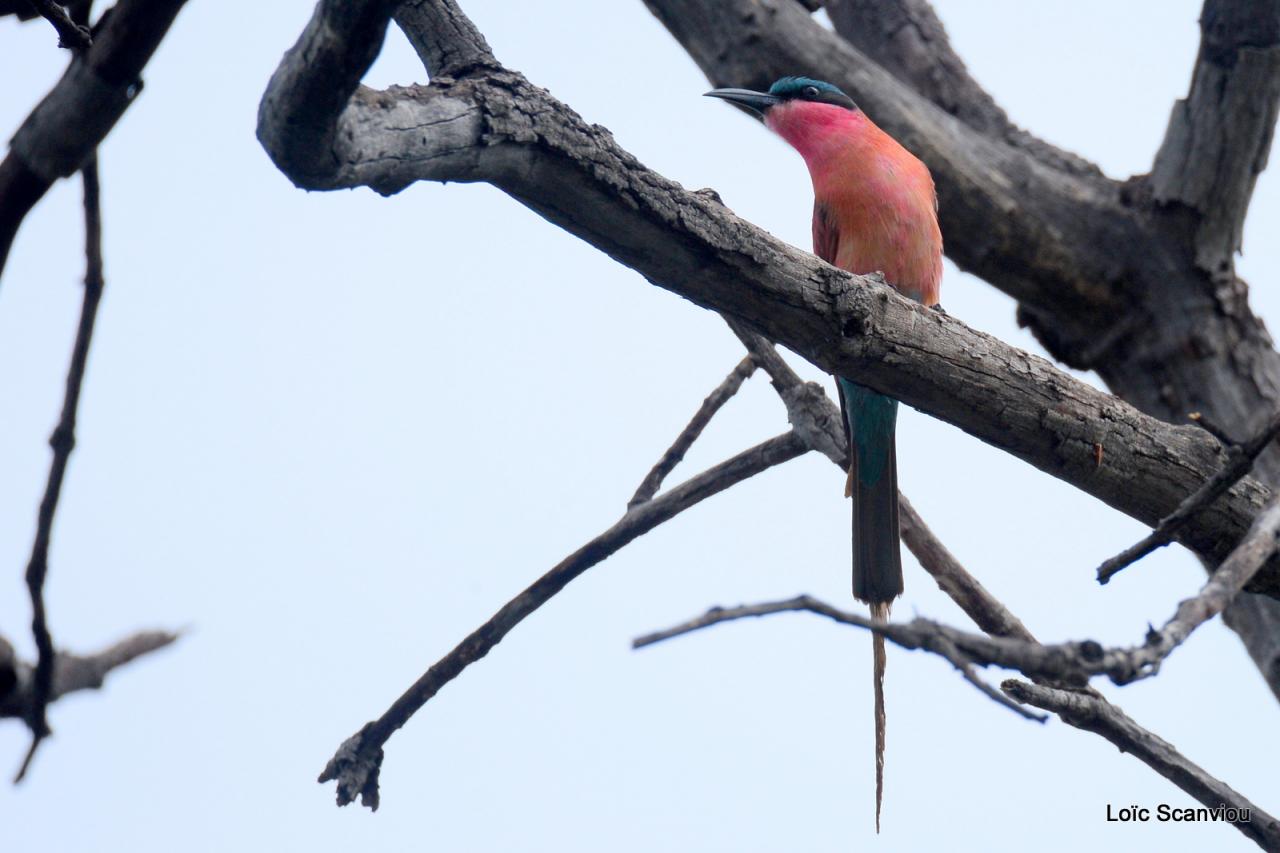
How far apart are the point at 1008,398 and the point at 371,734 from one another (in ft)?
5.05

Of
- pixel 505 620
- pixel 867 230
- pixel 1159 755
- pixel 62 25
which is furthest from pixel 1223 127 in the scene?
pixel 62 25

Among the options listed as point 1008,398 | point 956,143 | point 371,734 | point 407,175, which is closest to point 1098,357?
point 956,143

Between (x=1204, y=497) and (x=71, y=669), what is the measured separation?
5.60 ft

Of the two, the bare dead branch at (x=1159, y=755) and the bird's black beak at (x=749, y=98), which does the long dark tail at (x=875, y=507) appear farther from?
the bird's black beak at (x=749, y=98)

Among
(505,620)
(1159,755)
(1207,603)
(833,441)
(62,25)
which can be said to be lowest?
(1207,603)

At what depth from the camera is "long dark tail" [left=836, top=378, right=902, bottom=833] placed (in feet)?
11.3

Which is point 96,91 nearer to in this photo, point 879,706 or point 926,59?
point 879,706

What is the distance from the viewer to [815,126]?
4.48 metres

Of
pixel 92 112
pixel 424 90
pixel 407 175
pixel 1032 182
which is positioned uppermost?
pixel 1032 182

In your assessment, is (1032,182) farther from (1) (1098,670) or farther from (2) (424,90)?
(1) (1098,670)

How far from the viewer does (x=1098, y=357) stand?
13.7ft

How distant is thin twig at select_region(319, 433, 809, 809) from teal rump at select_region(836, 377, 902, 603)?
58cm

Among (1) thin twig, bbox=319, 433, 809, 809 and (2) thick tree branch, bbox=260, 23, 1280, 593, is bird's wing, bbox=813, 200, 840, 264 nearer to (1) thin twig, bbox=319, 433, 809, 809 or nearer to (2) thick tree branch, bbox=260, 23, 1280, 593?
(1) thin twig, bbox=319, 433, 809, 809

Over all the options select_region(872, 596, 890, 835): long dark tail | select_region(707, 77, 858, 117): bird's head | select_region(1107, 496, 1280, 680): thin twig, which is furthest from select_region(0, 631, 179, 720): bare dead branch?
select_region(707, 77, 858, 117): bird's head
